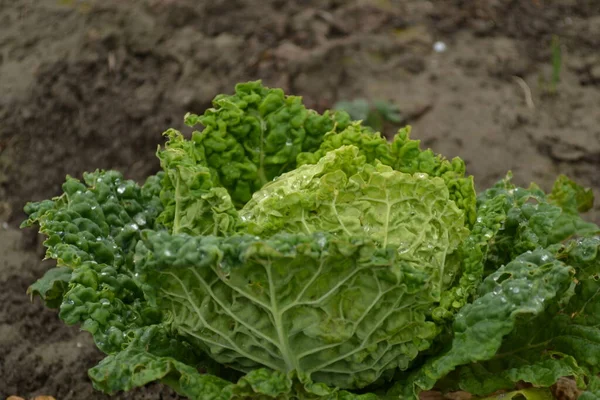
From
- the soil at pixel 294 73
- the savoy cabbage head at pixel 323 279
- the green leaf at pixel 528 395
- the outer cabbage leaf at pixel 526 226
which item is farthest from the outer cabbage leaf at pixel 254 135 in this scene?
the soil at pixel 294 73

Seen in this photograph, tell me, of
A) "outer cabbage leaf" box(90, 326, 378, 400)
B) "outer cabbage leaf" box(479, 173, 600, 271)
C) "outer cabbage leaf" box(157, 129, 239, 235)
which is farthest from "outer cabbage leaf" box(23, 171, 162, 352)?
"outer cabbage leaf" box(479, 173, 600, 271)

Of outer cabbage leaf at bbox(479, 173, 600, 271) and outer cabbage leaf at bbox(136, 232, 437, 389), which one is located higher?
outer cabbage leaf at bbox(136, 232, 437, 389)

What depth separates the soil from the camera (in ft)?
20.5

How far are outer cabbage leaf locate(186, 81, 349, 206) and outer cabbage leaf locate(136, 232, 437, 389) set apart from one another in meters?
0.87

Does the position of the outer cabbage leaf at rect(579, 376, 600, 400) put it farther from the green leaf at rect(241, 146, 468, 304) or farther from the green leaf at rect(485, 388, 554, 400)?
the green leaf at rect(241, 146, 468, 304)

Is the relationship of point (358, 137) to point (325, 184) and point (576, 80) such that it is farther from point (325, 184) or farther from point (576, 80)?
point (576, 80)

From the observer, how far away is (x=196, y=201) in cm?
330

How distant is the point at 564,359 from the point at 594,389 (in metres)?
0.17

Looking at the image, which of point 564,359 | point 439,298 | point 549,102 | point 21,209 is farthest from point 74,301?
point 549,102

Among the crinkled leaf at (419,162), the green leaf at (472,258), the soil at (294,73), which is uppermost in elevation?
the crinkled leaf at (419,162)

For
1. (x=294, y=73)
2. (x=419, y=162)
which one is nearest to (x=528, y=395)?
(x=419, y=162)

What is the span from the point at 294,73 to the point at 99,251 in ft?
11.8

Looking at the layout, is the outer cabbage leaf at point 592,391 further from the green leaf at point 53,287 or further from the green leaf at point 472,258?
the green leaf at point 53,287

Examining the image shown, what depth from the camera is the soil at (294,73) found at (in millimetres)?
6258
